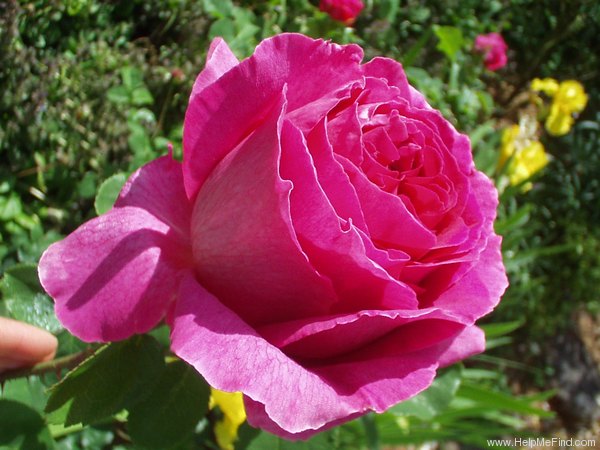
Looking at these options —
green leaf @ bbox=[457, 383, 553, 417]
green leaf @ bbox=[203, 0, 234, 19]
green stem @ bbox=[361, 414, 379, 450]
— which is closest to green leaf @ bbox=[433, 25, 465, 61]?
green leaf @ bbox=[203, 0, 234, 19]

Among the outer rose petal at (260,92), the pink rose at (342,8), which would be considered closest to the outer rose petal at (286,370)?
the outer rose petal at (260,92)

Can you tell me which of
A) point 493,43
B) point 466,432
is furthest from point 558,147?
point 466,432

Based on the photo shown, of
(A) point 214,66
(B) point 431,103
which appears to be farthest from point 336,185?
(B) point 431,103

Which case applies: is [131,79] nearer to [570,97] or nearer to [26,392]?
[26,392]

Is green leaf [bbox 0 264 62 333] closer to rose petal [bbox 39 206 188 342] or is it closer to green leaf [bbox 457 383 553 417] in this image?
rose petal [bbox 39 206 188 342]

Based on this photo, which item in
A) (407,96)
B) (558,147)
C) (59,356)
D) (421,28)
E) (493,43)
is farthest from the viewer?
(558,147)

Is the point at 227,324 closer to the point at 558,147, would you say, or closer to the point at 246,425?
the point at 246,425

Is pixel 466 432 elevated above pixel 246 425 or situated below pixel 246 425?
below

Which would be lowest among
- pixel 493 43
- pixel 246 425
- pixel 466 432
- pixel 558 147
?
pixel 558 147

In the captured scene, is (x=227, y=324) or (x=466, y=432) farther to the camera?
(x=466, y=432)
